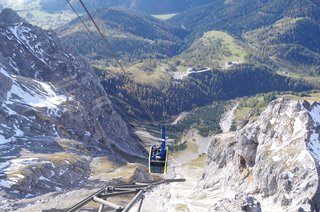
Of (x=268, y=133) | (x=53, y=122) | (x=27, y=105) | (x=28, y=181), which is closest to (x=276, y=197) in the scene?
(x=268, y=133)

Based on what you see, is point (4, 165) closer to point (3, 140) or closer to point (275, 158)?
point (3, 140)

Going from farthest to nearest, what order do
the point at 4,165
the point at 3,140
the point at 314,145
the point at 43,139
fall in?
the point at 43,139 < the point at 3,140 < the point at 4,165 < the point at 314,145

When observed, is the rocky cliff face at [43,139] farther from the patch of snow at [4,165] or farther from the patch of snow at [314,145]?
the patch of snow at [314,145]

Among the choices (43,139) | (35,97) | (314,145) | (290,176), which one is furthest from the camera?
(35,97)

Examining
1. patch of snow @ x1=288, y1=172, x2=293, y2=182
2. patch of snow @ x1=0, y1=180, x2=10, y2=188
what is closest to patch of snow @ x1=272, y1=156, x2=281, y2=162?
patch of snow @ x1=288, y1=172, x2=293, y2=182

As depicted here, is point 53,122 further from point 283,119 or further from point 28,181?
point 283,119

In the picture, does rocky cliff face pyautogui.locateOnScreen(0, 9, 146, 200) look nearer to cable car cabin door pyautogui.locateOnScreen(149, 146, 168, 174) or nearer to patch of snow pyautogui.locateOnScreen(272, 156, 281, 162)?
cable car cabin door pyautogui.locateOnScreen(149, 146, 168, 174)

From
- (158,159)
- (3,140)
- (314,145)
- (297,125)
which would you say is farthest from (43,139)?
(314,145)

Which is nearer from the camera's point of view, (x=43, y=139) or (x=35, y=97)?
(x=43, y=139)
